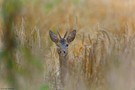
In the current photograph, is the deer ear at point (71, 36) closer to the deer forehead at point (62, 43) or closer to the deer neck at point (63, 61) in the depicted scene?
the deer forehead at point (62, 43)

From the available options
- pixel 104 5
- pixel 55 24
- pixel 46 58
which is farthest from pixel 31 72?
pixel 104 5

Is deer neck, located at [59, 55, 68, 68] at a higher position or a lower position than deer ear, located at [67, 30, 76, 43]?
lower

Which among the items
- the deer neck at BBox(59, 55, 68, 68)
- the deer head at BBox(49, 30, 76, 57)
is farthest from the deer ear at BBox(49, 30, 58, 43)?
the deer neck at BBox(59, 55, 68, 68)

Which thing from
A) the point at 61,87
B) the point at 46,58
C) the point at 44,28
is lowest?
the point at 61,87

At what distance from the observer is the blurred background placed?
3863 millimetres

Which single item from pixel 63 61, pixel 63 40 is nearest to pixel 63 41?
pixel 63 40

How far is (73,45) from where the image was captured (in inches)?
152

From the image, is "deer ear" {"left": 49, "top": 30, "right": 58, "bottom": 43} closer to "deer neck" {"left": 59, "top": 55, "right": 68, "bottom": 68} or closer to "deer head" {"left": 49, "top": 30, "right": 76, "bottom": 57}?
"deer head" {"left": 49, "top": 30, "right": 76, "bottom": 57}

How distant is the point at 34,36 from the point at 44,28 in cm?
11

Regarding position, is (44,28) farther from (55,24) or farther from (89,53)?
(89,53)

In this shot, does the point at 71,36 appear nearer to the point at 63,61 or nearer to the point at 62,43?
the point at 62,43

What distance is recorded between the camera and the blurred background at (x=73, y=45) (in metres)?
3.86

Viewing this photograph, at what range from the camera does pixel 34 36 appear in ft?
12.8

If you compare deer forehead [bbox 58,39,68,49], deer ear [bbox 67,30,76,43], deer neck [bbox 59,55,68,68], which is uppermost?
deer ear [bbox 67,30,76,43]
